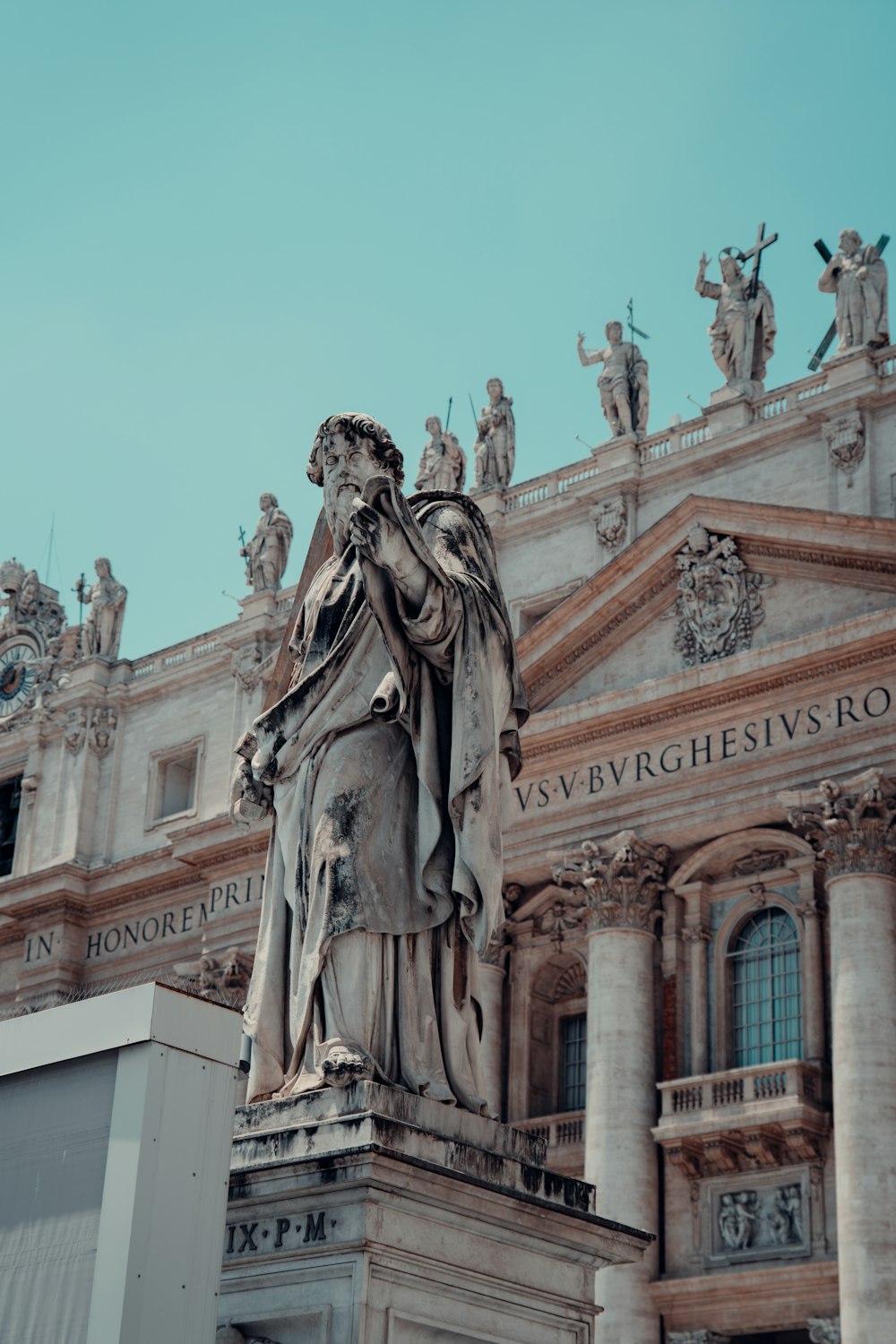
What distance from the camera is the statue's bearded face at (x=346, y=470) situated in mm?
6695

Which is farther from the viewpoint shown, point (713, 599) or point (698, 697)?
point (713, 599)

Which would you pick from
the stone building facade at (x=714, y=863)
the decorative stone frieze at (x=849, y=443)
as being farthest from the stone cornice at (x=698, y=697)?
the decorative stone frieze at (x=849, y=443)

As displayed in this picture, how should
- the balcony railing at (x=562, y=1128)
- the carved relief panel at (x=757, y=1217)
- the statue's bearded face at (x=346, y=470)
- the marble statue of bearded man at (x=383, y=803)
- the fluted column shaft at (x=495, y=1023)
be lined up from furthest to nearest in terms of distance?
the fluted column shaft at (x=495, y=1023), the balcony railing at (x=562, y=1128), the carved relief panel at (x=757, y=1217), the statue's bearded face at (x=346, y=470), the marble statue of bearded man at (x=383, y=803)

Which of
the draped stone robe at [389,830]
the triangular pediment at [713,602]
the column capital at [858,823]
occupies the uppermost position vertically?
the triangular pediment at [713,602]

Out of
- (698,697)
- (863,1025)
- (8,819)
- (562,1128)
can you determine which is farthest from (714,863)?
(8,819)

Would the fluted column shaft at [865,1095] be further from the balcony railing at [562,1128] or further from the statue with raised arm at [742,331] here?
the statue with raised arm at [742,331]

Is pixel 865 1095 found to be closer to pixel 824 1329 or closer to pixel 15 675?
pixel 824 1329

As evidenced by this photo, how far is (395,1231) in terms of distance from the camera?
213 inches

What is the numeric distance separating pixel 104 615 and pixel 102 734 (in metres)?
2.42

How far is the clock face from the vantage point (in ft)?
133

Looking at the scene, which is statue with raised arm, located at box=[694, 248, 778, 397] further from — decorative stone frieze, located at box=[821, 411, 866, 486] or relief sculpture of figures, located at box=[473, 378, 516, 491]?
relief sculpture of figures, located at box=[473, 378, 516, 491]

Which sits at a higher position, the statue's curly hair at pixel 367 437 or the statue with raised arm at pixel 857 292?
the statue with raised arm at pixel 857 292

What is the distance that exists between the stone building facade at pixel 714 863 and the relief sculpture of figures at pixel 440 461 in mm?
760

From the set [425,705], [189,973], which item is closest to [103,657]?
[189,973]
